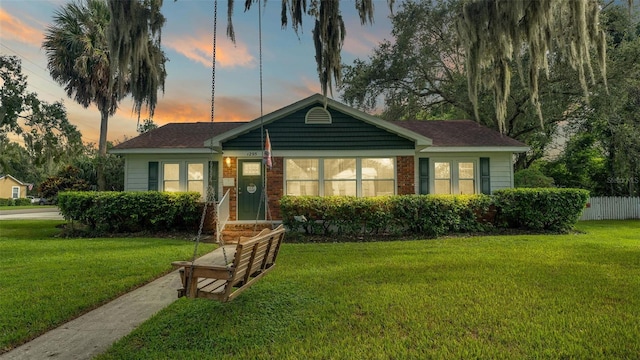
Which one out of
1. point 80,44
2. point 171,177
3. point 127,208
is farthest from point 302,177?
point 80,44

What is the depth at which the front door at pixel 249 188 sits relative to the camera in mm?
11547

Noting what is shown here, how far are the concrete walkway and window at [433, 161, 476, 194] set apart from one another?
34.2 feet

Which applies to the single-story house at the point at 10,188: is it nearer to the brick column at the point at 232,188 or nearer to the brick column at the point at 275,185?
the brick column at the point at 232,188

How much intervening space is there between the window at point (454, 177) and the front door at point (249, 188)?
6.76m

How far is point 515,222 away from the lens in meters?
11.2

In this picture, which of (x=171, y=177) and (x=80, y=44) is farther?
(x=80, y=44)

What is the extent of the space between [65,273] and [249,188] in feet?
20.7

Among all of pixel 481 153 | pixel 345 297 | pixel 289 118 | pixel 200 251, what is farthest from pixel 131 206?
pixel 481 153

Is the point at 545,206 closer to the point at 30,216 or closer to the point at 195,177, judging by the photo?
the point at 195,177

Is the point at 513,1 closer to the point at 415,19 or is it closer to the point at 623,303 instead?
the point at 623,303

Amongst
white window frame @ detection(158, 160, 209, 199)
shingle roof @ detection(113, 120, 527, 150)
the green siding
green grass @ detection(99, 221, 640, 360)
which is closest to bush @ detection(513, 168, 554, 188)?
shingle roof @ detection(113, 120, 527, 150)

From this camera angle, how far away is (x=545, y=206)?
10.5 metres

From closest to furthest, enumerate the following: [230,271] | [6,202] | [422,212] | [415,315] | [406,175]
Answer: [230,271], [415,315], [422,212], [406,175], [6,202]

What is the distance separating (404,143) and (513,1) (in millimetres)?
5886
